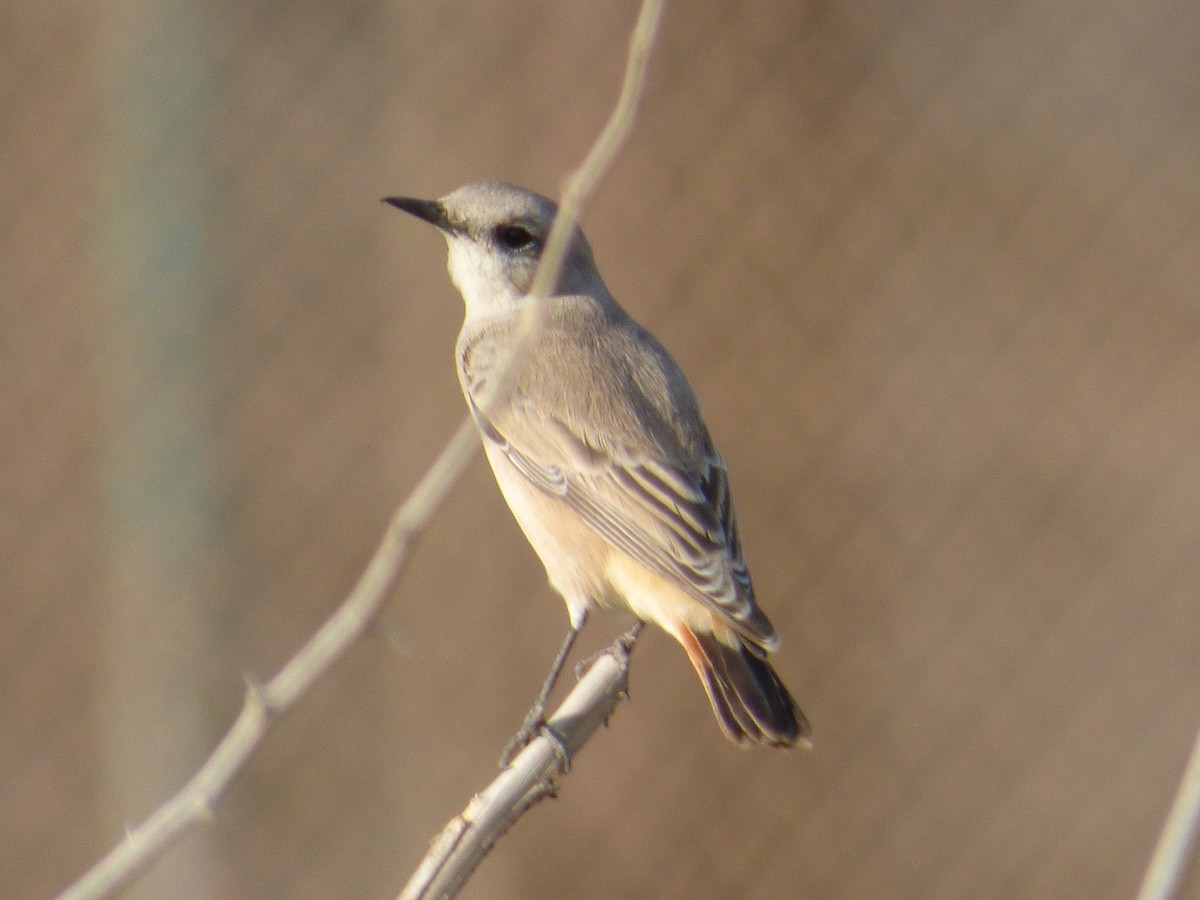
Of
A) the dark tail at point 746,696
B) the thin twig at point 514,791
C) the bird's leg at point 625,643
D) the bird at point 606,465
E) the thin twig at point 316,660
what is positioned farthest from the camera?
the bird's leg at point 625,643

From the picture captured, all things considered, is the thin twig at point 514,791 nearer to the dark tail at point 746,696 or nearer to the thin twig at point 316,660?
the dark tail at point 746,696

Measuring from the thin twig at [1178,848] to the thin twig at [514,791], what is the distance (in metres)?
1.09

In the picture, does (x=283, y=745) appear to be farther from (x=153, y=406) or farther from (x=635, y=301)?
(x=635, y=301)

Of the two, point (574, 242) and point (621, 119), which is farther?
point (574, 242)

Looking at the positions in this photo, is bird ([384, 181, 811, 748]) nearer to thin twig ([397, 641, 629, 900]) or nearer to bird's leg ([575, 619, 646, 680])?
bird's leg ([575, 619, 646, 680])

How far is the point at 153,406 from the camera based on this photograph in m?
5.95

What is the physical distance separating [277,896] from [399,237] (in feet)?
9.49

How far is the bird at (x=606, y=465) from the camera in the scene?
2.97 metres

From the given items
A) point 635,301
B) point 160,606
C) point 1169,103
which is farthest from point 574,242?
point 1169,103

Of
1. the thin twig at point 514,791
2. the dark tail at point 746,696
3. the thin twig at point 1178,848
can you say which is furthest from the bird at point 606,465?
the thin twig at point 1178,848

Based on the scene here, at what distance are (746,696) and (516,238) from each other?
1455 millimetres

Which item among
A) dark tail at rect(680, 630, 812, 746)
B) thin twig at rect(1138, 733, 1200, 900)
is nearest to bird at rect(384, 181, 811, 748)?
dark tail at rect(680, 630, 812, 746)

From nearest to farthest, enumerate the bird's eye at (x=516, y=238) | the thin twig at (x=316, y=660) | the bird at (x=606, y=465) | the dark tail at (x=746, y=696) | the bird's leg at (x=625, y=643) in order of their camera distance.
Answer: the thin twig at (x=316, y=660) < the dark tail at (x=746, y=696) < the bird at (x=606, y=465) < the bird's leg at (x=625, y=643) < the bird's eye at (x=516, y=238)

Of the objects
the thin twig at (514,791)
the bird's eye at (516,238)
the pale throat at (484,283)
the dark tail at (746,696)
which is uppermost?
the bird's eye at (516,238)
